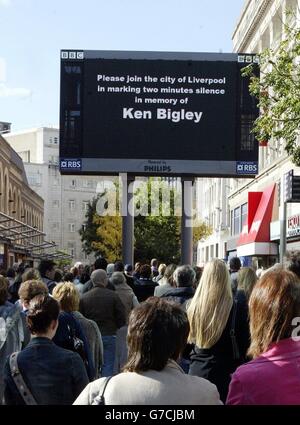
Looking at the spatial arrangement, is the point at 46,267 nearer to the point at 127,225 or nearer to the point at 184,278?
the point at 184,278

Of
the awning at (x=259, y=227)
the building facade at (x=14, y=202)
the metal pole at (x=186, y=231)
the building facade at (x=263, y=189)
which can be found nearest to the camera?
the metal pole at (x=186, y=231)

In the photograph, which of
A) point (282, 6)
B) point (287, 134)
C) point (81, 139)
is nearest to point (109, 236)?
point (282, 6)

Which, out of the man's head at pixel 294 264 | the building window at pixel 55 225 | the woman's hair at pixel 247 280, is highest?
the building window at pixel 55 225

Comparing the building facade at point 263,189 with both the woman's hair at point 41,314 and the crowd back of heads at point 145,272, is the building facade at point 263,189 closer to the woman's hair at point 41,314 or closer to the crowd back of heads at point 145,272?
the crowd back of heads at point 145,272

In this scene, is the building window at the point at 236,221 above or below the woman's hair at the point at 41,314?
above

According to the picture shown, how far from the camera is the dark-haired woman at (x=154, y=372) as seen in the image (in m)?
3.25

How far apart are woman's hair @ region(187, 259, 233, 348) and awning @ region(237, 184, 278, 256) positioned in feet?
103

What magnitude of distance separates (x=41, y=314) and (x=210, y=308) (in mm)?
1409

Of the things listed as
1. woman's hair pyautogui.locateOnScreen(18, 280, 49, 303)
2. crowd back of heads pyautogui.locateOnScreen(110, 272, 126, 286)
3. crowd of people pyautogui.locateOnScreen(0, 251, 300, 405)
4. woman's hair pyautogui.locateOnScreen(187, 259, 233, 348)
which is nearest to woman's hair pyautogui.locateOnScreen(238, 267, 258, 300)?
crowd of people pyautogui.locateOnScreen(0, 251, 300, 405)

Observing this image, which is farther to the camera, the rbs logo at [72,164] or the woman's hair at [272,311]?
the rbs logo at [72,164]

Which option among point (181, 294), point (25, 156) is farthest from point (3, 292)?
point (25, 156)

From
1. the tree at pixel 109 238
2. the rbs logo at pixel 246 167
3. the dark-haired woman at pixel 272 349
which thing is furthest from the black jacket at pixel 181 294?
the tree at pixel 109 238

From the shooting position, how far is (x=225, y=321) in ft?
18.6

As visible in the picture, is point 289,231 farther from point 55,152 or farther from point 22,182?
point 55,152
